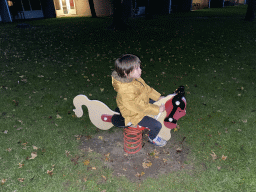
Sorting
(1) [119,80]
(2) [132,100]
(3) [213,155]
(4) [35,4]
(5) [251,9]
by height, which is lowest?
(3) [213,155]

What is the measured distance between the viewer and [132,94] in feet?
9.77

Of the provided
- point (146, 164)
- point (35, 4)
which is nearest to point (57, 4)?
point (35, 4)

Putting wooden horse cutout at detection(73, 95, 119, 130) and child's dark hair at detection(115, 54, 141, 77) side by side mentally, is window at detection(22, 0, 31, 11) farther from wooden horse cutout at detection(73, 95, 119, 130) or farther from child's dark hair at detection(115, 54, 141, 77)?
child's dark hair at detection(115, 54, 141, 77)

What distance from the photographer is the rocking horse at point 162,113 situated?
3.34 meters

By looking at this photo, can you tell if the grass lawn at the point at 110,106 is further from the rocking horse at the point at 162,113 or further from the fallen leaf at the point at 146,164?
the rocking horse at the point at 162,113

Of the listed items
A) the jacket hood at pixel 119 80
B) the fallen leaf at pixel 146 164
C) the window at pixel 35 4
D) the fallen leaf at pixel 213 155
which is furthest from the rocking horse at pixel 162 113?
the window at pixel 35 4

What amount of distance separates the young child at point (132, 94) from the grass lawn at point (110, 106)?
1028mm

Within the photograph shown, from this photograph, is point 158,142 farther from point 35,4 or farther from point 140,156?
point 35,4

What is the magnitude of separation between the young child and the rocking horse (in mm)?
226

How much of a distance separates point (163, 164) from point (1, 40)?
14511mm

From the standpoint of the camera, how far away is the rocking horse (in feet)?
11.0

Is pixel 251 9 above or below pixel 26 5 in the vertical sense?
below

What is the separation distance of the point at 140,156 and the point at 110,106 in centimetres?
209

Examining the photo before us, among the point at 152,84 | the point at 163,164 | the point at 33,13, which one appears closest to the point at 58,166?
the point at 163,164
